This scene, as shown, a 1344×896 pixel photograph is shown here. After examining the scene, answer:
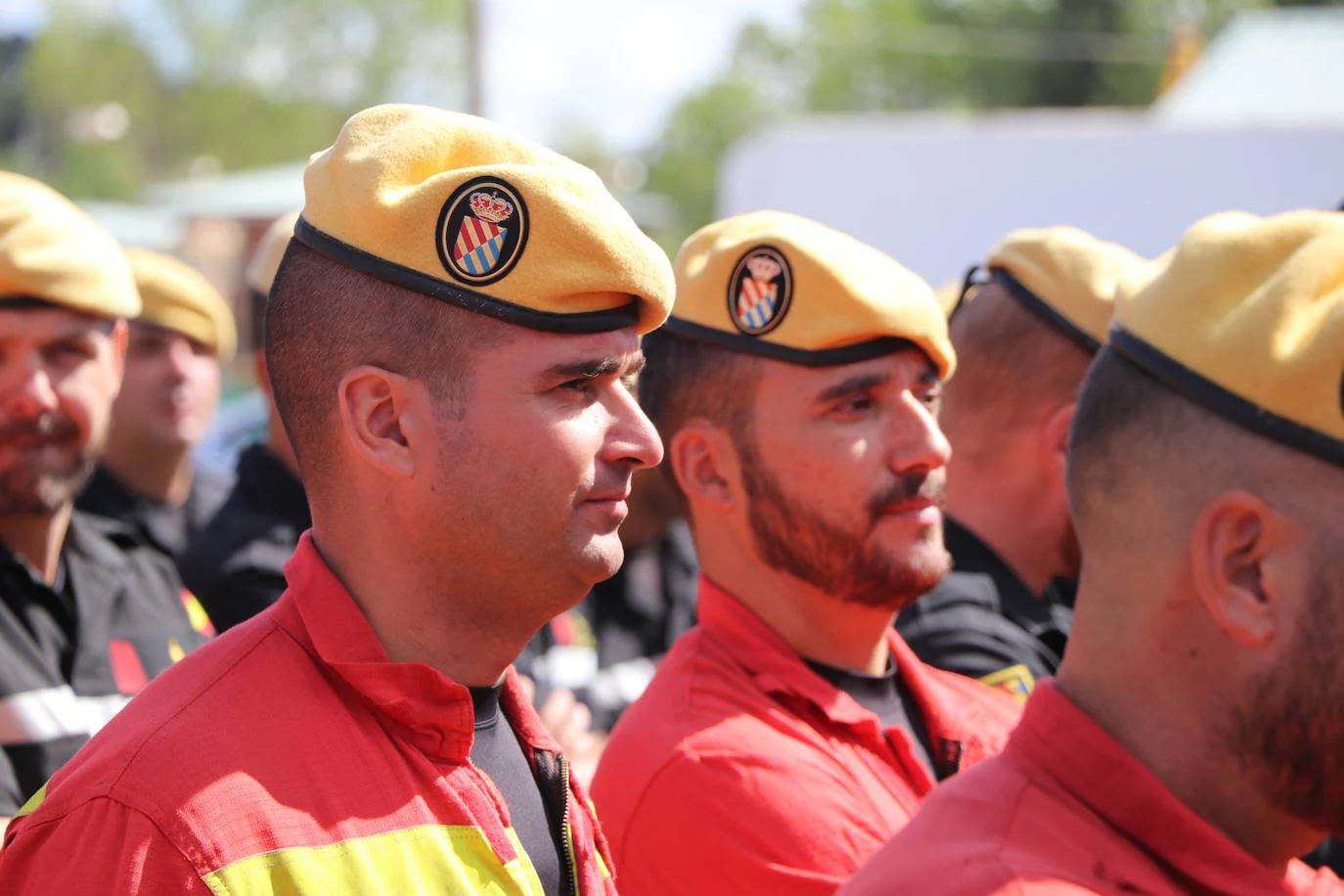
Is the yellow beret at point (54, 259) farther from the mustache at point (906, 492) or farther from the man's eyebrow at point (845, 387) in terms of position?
the mustache at point (906, 492)

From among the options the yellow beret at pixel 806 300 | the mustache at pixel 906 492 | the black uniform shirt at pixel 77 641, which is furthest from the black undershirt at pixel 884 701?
the black uniform shirt at pixel 77 641

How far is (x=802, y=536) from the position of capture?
3227mm

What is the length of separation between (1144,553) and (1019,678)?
5.51 feet

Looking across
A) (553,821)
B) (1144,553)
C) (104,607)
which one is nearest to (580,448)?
(553,821)

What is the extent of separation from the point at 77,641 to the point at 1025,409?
8.15ft

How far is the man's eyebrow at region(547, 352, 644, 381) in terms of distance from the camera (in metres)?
2.22

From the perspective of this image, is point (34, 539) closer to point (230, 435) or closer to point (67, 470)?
point (67, 470)

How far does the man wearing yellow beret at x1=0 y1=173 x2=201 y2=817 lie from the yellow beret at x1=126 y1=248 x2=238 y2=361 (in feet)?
6.55

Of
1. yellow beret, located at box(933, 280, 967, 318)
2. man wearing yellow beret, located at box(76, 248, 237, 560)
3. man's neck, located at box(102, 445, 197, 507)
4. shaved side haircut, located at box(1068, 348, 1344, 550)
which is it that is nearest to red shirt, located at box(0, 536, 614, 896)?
shaved side haircut, located at box(1068, 348, 1344, 550)

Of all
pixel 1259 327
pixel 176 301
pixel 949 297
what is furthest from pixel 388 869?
pixel 176 301

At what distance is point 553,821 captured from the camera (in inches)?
92.6

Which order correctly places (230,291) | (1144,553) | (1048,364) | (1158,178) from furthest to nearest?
(230,291) → (1158,178) → (1048,364) → (1144,553)

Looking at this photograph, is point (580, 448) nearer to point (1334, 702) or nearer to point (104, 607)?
point (1334, 702)

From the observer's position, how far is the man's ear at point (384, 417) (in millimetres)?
2191
